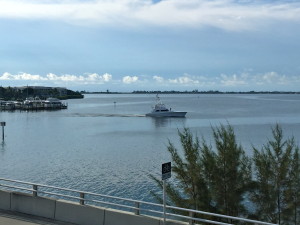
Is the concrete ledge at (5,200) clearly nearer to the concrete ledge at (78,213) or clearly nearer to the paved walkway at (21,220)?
the paved walkway at (21,220)

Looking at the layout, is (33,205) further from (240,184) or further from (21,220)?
(240,184)

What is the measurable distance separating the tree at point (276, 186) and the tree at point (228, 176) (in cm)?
76

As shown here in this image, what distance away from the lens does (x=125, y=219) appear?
1247 centimetres

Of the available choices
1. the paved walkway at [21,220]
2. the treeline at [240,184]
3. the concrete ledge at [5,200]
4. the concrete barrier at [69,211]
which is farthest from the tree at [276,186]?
the concrete ledge at [5,200]

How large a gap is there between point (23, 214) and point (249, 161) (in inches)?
520

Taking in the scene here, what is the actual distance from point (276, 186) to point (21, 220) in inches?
519

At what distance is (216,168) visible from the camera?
20.9m

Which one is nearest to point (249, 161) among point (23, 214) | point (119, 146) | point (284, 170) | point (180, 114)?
point (284, 170)

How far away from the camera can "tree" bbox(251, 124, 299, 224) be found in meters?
19.9

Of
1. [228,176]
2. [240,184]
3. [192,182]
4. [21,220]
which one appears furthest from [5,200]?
[240,184]

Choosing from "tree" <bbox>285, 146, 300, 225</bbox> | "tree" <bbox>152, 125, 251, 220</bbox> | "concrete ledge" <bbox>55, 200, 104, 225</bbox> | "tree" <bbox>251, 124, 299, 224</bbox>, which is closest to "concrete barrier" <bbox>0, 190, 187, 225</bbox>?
"concrete ledge" <bbox>55, 200, 104, 225</bbox>

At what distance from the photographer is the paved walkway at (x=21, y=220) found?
1292cm

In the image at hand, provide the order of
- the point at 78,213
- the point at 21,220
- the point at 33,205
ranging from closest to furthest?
the point at 78,213 < the point at 21,220 < the point at 33,205

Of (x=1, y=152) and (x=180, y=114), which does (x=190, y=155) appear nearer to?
(x=1, y=152)
